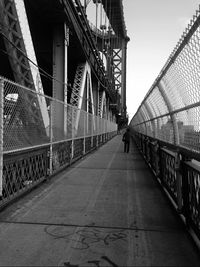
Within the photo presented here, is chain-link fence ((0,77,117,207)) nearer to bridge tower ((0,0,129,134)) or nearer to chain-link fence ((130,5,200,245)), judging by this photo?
bridge tower ((0,0,129,134))

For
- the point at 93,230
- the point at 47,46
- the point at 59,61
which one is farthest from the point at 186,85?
the point at 47,46

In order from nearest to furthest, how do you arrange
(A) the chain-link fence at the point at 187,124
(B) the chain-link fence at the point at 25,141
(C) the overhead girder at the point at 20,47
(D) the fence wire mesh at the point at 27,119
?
1. (A) the chain-link fence at the point at 187,124
2. (B) the chain-link fence at the point at 25,141
3. (D) the fence wire mesh at the point at 27,119
4. (C) the overhead girder at the point at 20,47

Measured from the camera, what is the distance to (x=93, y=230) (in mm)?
4438

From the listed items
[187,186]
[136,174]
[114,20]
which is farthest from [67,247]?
[114,20]

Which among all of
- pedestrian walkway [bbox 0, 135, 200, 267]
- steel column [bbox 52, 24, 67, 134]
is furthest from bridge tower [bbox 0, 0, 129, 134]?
pedestrian walkway [bbox 0, 135, 200, 267]

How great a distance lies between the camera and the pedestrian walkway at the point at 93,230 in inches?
140

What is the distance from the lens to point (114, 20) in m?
80.3

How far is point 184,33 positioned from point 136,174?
576 centimetres

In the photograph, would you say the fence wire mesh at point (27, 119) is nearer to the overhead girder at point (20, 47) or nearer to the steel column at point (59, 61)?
the overhead girder at point (20, 47)

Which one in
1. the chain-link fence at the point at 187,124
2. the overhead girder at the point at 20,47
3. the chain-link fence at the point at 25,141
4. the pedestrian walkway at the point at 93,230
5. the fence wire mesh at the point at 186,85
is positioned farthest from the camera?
the overhead girder at the point at 20,47

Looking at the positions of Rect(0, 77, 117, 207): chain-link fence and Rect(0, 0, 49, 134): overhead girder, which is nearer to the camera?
Rect(0, 77, 117, 207): chain-link fence

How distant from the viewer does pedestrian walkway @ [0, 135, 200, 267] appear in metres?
3.55

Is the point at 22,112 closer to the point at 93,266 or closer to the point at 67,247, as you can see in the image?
the point at 67,247

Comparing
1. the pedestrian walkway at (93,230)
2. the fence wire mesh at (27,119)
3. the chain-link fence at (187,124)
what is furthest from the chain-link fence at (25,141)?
the chain-link fence at (187,124)
